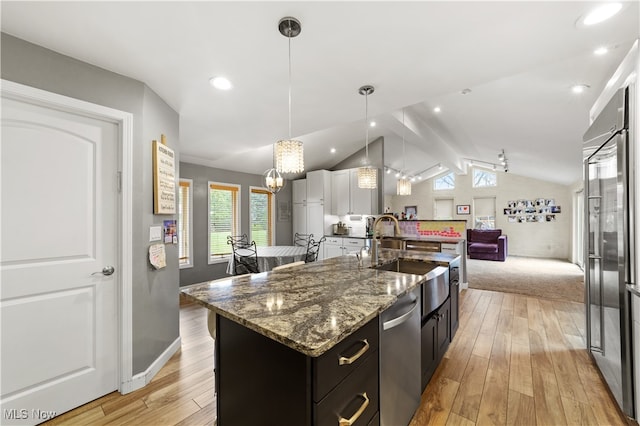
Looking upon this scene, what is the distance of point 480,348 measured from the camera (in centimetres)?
257

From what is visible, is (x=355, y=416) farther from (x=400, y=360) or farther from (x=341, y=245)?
(x=341, y=245)

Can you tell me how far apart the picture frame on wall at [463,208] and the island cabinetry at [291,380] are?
983 centimetres

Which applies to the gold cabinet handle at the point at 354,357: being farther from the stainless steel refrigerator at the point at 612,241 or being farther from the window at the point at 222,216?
the window at the point at 222,216

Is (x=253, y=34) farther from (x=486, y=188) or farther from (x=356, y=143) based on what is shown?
(x=486, y=188)

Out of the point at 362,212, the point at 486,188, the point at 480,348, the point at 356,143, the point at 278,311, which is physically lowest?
the point at 480,348

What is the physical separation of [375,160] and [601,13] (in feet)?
15.7

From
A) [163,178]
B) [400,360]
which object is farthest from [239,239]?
[400,360]

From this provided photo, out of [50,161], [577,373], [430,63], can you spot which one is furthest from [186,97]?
[577,373]

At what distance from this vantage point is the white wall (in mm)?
7898

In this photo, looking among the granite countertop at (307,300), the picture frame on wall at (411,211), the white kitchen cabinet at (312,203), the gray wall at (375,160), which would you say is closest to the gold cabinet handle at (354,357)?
the granite countertop at (307,300)

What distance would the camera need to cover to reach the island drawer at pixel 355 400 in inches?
36.1

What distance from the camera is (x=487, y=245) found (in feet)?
25.8

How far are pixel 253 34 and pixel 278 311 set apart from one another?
1569 mm

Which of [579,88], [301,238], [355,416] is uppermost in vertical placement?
[579,88]
